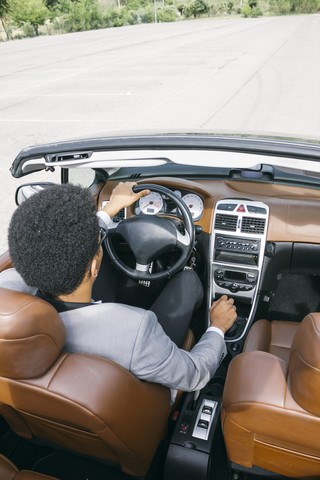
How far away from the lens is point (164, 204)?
9.52 feet

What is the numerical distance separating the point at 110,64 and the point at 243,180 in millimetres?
15347

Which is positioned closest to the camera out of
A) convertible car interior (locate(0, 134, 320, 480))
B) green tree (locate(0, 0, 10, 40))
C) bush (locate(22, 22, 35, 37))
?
convertible car interior (locate(0, 134, 320, 480))

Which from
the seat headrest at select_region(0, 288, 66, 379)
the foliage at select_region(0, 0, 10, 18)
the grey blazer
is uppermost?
the foliage at select_region(0, 0, 10, 18)

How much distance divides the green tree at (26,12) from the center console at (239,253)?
129 feet

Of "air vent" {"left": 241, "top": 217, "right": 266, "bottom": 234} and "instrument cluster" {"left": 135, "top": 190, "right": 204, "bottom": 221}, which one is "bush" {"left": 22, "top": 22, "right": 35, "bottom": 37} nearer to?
"instrument cluster" {"left": 135, "top": 190, "right": 204, "bottom": 221}

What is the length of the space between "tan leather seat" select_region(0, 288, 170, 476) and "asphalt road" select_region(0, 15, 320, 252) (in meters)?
2.80

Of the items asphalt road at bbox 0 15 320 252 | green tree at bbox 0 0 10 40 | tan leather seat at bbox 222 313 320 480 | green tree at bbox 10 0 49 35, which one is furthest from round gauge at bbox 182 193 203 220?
green tree at bbox 10 0 49 35

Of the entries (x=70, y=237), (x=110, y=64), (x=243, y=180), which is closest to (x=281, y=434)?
(x=70, y=237)

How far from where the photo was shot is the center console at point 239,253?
9.28 feet

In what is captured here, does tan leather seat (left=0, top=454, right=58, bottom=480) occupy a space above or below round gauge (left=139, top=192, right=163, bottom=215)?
below

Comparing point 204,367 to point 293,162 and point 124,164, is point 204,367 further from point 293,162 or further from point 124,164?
point 124,164

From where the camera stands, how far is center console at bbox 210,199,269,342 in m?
2.83

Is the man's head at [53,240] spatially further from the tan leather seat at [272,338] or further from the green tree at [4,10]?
the green tree at [4,10]

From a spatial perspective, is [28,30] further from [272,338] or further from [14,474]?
[14,474]
